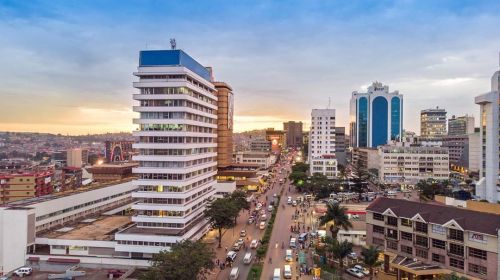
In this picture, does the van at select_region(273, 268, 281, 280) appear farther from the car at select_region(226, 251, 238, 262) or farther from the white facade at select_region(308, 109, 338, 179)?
the white facade at select_region(308, 109, 338, 179)

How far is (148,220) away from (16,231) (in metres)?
17.0

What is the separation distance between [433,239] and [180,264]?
29.2 metres

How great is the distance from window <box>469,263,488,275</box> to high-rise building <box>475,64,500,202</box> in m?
50.6

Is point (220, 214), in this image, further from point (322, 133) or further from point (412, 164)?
point (322, 133)

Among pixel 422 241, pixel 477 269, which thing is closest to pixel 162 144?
pixel 422 241

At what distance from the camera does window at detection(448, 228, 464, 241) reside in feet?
138

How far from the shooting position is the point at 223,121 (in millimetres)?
117500

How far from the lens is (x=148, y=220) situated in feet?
173

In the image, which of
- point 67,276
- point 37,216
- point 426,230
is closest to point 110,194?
point 37,216

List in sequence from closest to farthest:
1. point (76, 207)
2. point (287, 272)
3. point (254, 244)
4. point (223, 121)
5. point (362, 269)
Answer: point (287, 272) < point (362, 269) < point (254, 244) < point (76, 207) < point (223, 121)

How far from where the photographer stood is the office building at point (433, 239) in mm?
40062

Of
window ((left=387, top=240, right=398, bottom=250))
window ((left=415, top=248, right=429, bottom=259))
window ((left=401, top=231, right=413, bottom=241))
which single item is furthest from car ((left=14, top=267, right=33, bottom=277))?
window ((left=415, top=248, right=429, bottom=259))

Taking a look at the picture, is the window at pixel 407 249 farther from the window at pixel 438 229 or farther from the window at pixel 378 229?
the window at pixel 438 229

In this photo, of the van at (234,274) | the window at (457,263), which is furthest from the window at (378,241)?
the van at (234,274)
